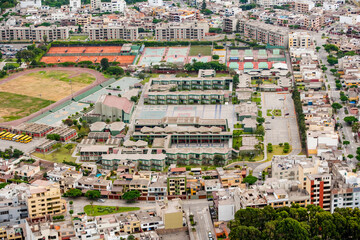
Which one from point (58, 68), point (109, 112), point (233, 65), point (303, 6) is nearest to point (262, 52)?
point (233, 65)

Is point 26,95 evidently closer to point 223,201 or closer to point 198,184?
point 198,184

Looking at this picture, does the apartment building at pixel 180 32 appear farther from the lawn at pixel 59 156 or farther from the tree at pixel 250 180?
the tree at pixel 250 180

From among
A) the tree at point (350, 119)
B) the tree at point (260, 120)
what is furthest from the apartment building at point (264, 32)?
the tree at point (350, 119)

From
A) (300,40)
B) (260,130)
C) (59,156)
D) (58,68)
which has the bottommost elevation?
(58,68)

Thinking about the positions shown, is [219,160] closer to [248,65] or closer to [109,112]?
[109,112]

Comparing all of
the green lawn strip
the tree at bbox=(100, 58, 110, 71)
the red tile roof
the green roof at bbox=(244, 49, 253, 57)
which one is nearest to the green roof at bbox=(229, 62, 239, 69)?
the green roof at bbox=(244, 49, 253, 57)

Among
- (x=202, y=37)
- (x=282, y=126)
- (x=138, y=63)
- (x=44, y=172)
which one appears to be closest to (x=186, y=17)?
(x=202, y=37)
